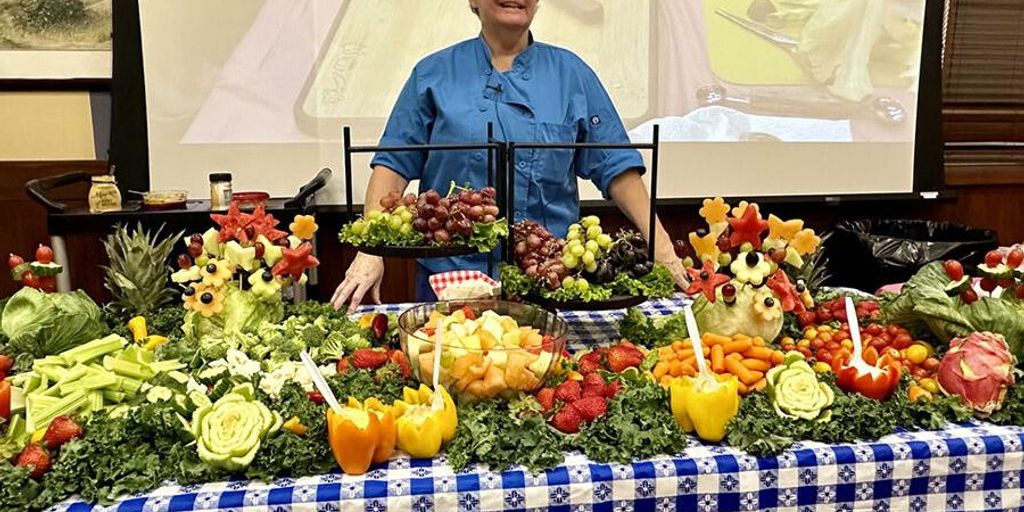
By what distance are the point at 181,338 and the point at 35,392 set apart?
0.39 m

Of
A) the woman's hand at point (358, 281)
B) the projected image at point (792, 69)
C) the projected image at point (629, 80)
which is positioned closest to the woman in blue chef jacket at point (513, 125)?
the woman's hand at point (358, 281)

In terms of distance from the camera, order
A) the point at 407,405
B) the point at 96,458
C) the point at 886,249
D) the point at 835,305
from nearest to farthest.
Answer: the point at 96,458 → the point at 407,405 → the point at 835,305 → the point at 886,249

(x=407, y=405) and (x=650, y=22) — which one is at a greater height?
(x=650, y=22)

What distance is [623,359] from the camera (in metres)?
1.52

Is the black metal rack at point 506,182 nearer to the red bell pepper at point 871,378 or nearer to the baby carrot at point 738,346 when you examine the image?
the baby carrot at point 738,346

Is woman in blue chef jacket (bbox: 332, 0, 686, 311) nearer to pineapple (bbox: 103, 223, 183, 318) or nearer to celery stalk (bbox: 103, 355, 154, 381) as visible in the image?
pineapple (bbox: 103, 223, 183, 318)

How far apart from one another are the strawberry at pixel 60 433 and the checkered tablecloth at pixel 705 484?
0.13 metres

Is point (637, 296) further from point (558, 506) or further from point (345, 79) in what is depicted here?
point (345, 79)

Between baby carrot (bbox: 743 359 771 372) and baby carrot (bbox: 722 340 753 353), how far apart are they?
0.11 ft

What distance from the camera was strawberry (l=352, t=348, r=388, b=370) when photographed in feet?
4.92

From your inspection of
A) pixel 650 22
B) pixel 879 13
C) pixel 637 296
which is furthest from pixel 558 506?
pixel 879 13

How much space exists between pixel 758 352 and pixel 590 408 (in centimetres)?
38

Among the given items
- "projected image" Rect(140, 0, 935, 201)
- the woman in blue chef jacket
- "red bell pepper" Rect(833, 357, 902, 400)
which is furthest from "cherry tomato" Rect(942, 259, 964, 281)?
"projected image" Rect(140, 0, 935, 201)

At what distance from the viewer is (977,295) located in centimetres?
162
